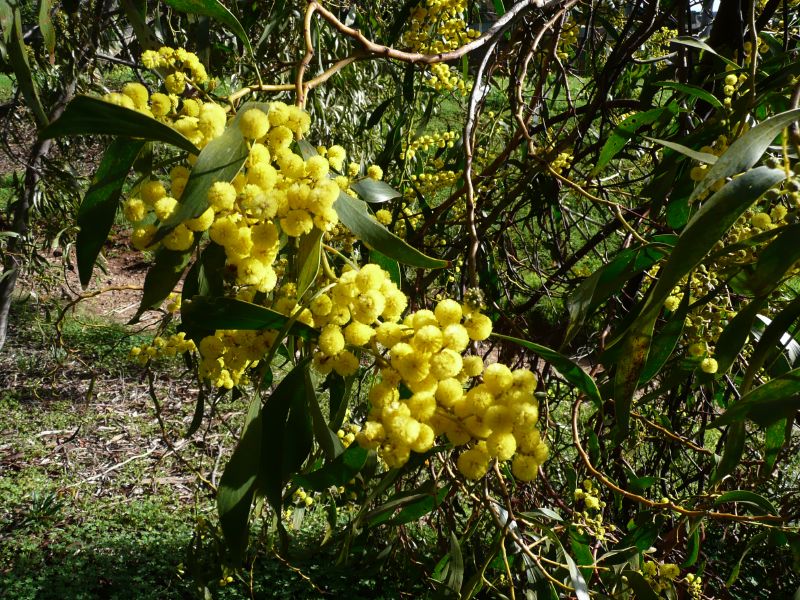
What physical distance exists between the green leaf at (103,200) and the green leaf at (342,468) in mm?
369

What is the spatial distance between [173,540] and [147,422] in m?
1.10

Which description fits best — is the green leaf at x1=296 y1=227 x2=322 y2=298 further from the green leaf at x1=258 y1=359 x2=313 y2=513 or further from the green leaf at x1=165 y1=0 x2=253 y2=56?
the green leaf at x1=165 y1=0 x2=253 y2=56

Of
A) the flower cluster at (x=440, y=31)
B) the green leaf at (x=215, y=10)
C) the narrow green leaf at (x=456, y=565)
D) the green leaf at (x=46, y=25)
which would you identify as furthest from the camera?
the flower cluster at (x=440, y=31)

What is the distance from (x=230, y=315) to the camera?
24.6 inches

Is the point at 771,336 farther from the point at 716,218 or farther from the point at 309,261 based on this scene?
the point at 309,261

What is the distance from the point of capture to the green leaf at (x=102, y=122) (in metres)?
0.51

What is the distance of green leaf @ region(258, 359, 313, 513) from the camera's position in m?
0.70

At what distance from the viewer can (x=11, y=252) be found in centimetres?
258

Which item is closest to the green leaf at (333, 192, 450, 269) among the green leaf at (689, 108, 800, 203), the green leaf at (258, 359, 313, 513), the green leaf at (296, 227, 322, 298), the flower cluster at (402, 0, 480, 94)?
the green leaf at (296, 227, 322, 298)

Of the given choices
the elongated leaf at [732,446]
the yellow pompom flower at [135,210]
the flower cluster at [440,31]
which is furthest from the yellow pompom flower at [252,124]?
the flower cluster at [440,31]

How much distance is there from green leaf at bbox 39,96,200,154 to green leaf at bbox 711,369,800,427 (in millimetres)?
581

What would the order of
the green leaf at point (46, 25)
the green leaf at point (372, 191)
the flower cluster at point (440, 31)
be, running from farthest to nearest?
the flower cluster at point (440, 31) < the green leaf at point (46, 25) < the green leaf at point (372, 191)

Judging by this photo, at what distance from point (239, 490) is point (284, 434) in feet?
0.29

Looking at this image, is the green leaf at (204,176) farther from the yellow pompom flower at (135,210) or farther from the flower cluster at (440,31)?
the flower cluster at (440,31)
